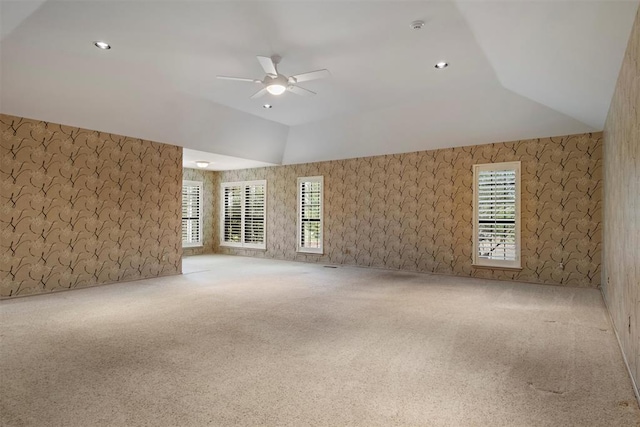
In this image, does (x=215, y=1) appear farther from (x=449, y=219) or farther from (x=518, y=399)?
(x=449, y=219)

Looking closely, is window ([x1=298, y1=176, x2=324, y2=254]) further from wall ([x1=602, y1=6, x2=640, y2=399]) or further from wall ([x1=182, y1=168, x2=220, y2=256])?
wall ([x1=602, y1=6, x2=640, y2=399])

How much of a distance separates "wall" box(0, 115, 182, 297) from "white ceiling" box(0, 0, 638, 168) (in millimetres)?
337

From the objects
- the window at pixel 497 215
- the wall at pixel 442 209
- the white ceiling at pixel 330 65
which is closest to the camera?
the white ceiling at pixel 330 65

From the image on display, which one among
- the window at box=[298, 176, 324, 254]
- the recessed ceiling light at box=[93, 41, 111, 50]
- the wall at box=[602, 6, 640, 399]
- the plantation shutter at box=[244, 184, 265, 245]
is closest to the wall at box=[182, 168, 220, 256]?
the plantation shutter at box=[244, 184, 265, 245]

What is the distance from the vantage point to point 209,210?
1090 centimetres

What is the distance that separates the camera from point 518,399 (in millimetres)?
2301

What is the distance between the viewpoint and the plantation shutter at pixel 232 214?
34.4ft

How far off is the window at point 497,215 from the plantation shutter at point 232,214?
644 cm

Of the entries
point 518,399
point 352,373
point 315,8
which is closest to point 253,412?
point 352,373

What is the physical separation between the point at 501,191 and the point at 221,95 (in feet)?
17.3

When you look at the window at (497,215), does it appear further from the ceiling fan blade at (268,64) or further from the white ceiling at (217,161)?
the white ceiling at (217,161)

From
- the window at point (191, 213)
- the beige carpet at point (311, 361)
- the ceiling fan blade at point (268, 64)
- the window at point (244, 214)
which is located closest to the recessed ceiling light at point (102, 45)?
the ceiling fan blade at point (268, 64)

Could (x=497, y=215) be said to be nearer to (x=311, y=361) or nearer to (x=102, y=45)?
(x=311, y=361)

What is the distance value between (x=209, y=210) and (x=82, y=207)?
16.9ft
